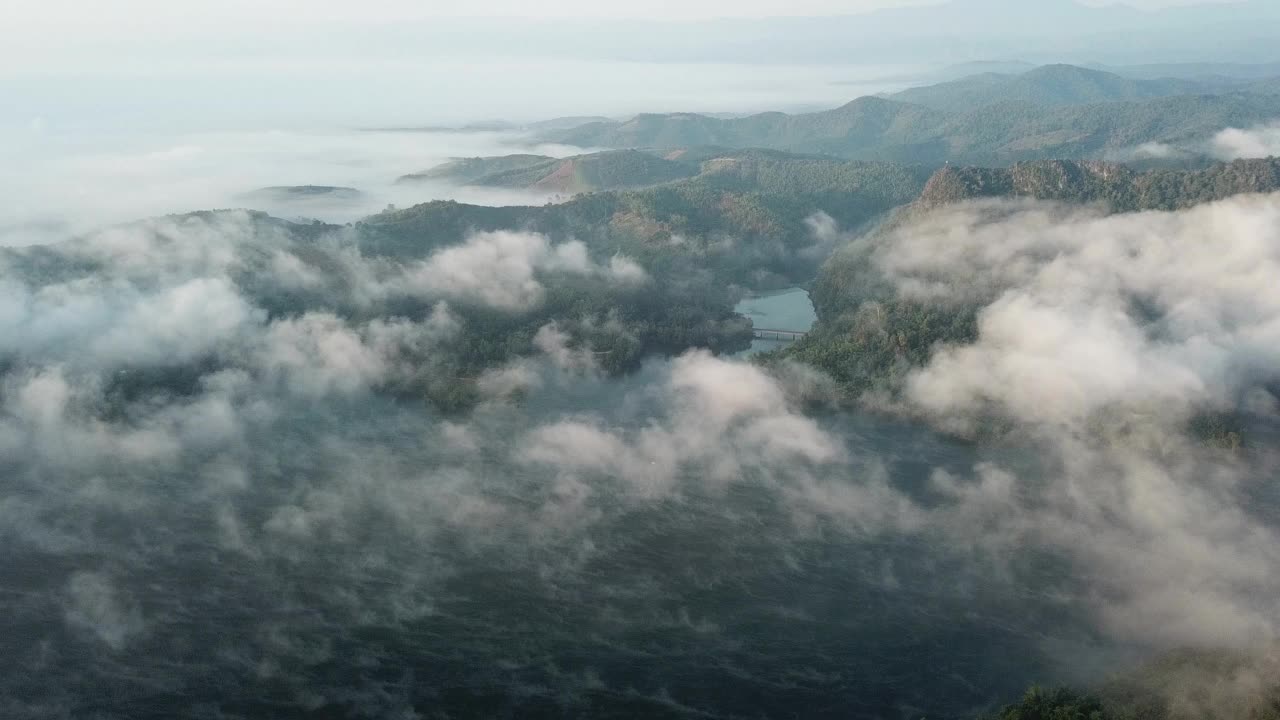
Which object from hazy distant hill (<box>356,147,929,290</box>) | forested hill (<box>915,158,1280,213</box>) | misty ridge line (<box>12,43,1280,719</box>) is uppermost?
forested hill (<box>915,158,1280,213</box>)

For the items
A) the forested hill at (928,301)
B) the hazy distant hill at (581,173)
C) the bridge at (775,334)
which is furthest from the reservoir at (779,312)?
the hazy distant hill at (581,173)

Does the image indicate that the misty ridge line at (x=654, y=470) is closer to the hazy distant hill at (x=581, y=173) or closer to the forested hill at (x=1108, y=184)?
the forested hill at (x=1108, y=184)

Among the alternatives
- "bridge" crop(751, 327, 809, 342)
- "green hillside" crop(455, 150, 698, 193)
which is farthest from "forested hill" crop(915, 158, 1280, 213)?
"green hillside" crop(455, 150, 698, 193)

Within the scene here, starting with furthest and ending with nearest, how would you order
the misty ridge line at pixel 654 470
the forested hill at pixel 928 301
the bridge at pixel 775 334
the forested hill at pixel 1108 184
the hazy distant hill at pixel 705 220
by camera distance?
the hazy distant hill at pixel 705 220, the forested hill at pixel 1108 184, the bridge at pixel 775 334, the forested hill at pixel 928 301, the misty ridge line at pixel 654 470

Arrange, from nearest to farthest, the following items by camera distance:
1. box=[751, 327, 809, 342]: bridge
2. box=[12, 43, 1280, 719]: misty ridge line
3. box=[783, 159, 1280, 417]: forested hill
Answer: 1. box=[12, 43, 1280, 719]: misty ridge line
2. box=[783, 159, 1280, 417]: forested hill
3. box=[751, 327, 809, 342]: bridge

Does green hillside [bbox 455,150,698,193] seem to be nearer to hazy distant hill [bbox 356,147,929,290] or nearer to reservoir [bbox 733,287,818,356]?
hazy distant hill [bbox 356,147,929,290]

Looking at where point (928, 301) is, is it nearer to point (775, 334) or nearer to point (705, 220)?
point (775, 334)

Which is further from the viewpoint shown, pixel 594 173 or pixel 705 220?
pixel 594 173

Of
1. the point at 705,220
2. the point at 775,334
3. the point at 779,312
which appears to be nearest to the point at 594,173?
the point at 705,220

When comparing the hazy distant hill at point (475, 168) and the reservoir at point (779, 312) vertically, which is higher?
the hazy distant hill at point (475, 168)
